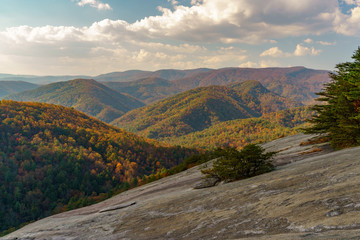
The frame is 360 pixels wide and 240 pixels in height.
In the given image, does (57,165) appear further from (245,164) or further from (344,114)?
(344,114)

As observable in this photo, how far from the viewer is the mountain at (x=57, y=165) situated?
11310 centimetres

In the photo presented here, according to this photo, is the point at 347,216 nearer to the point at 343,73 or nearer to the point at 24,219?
the point at 343,73

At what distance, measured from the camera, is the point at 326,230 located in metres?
5.76

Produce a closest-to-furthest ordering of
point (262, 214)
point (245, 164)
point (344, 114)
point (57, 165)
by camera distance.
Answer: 1. point (262, 214)
2. point (245, 164)
3. point (344, 114)
4. point (57, 165)

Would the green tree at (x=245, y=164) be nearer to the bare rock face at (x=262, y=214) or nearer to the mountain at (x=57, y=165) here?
the bare rock face at (x=262, y=214)

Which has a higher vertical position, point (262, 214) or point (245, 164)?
point (262, 214)

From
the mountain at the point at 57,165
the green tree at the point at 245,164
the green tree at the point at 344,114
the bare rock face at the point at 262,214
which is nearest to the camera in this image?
the bare rock face at the point at 262,214

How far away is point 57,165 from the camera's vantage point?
14550 cm

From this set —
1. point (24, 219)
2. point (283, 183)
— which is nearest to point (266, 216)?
point (283, 183)

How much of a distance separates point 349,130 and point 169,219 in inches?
629

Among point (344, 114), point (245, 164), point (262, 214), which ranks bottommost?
point (245, 164)

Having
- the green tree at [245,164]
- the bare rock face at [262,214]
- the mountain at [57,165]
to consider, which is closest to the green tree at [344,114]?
the green tree at [245,164]

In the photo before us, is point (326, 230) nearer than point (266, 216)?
Yes

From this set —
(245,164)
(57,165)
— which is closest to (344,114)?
(245,164)
